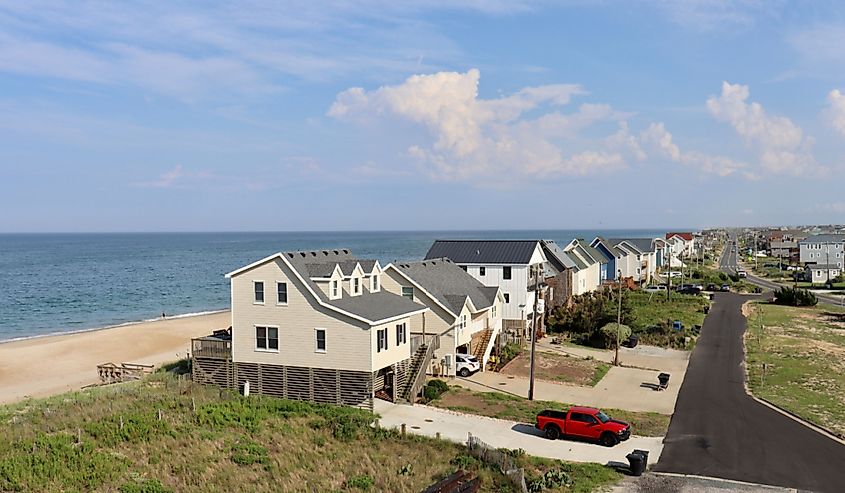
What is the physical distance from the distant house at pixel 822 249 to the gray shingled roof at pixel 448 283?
105 metres

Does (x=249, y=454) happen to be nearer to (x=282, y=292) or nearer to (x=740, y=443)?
(x=282, y=292)

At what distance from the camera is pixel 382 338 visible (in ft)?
116

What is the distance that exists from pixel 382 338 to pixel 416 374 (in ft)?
11.4

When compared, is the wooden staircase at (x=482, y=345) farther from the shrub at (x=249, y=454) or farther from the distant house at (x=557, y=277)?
the shrub at (x=249, y=454)

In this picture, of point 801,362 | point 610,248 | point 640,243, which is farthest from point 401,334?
point 640,243

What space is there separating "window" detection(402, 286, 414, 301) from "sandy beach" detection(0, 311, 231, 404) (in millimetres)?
22991

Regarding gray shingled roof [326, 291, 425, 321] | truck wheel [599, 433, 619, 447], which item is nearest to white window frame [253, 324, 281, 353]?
gray shingled roof [326, 291, 425, 321]

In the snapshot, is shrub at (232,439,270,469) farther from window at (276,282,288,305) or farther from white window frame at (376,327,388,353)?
window at (276,282,288,305)

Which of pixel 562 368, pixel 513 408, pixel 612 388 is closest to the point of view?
pixel 513 408

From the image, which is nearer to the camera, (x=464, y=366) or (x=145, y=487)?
(x=145, y=487)

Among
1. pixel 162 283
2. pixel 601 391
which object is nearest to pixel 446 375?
pixel 601 391

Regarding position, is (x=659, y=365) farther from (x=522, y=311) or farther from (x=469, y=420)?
(x=469, y=420)

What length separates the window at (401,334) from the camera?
36906mm

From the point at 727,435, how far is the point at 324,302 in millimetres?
20538
